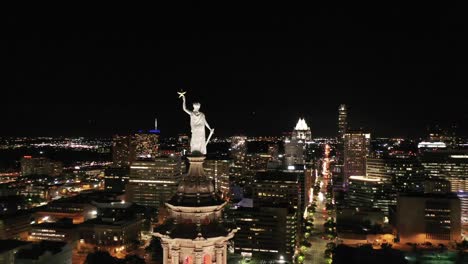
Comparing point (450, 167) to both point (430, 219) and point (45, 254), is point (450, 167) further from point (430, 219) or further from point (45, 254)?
point (45, 254)

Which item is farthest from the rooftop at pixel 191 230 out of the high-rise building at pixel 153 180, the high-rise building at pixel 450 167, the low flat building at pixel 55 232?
the high-rise building at pixel 450 167

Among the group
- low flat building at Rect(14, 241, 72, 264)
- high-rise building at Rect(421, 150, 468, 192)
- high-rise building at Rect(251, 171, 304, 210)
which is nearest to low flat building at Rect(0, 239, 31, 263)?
low flat building at Rect(14, 241, 72, 264)

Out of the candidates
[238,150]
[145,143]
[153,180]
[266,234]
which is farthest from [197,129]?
[145,143]

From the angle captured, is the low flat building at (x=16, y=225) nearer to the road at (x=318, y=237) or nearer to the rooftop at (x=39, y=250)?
the rooftop at (x=39, y=250)

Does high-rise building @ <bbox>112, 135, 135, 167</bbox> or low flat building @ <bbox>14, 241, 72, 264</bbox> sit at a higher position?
high-rise building @ <bbox>112, 135, 135, 167</bbox>

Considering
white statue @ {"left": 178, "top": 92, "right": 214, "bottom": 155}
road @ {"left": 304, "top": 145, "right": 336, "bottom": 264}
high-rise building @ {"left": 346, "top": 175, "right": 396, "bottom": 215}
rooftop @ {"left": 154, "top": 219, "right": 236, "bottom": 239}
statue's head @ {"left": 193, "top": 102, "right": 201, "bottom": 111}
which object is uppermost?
statue's head @ {"left": 193, "top": 102, "right": 201, "bottom": 111}

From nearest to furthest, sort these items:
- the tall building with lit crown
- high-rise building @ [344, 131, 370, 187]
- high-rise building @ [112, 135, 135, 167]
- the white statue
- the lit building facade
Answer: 1. the tall building with lit crown
2. the white statue
3. the lit building facade
4. high-rise building @ [344, 131, 370, 187]
5. high-rise building @ [112, 135, 135, 167]

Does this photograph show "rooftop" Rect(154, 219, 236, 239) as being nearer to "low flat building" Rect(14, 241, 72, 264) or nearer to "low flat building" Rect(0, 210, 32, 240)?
"low flat building" Rect(14, 241, 72, 264)

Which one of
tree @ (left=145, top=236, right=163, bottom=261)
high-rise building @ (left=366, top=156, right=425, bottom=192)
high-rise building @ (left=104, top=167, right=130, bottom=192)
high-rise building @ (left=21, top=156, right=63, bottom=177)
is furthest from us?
high-rise building @ (left=21, top=156, right=63, bottom=177)

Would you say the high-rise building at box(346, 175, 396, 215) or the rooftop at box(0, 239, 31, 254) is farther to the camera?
the high-rise building at box(346, 175, 396, 215)
